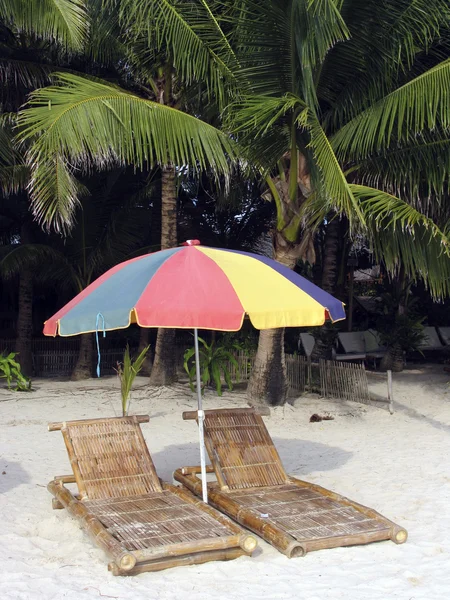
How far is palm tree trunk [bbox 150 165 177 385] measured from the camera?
35.9 feet

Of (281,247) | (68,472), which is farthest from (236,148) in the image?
(68,472)

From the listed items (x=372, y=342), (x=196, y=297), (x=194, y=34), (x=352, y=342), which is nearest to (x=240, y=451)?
(x=196, y=297)

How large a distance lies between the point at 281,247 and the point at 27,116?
3616mm

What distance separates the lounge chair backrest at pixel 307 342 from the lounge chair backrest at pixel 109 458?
24.1 feet

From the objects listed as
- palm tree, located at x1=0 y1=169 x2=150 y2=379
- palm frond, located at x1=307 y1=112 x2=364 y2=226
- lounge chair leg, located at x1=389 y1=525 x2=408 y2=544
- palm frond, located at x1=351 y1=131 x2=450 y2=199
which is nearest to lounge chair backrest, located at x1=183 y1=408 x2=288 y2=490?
lounge chair leg, located at x1=389 y1=525 x2=408 y2=544

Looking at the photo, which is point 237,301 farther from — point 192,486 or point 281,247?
point 281,247

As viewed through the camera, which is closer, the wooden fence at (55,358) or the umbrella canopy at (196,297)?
the umbrella canopy at (196,297)

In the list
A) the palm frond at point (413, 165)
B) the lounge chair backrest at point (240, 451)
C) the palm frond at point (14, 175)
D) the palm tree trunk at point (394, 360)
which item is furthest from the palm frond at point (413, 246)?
the palm frond at point (14, 175)

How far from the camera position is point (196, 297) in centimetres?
433

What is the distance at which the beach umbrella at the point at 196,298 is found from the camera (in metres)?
4.23

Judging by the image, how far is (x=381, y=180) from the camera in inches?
360

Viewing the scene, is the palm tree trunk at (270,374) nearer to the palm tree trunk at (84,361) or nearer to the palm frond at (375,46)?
the palm frond at (375,46)

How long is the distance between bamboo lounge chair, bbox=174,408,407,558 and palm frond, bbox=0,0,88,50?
18.4ft

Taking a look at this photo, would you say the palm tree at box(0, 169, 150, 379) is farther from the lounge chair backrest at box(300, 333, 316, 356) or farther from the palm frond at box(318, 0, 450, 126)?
the palm frond at box(318, 0, 450, 126)
